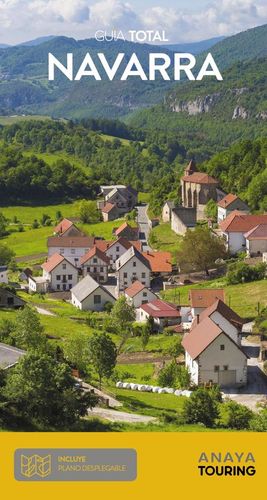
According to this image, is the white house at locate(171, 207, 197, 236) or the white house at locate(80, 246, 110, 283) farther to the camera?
the white house at locate(171, 207, 197, 236)

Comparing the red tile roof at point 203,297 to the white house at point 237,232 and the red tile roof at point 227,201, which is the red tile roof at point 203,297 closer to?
the white house at point 237,232

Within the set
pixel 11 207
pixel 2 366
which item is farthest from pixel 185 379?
pixel 11 207

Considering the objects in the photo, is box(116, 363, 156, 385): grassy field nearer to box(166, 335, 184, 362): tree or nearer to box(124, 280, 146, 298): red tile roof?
box(166, 335, 184, 362): tree

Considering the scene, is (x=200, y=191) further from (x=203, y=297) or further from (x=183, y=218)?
(x=203, y=297)

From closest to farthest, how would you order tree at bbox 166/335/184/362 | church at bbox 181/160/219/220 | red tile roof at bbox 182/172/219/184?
tree at bbox 166/335/184/362
church at bbox 181/160/219/220
red tile roof at bbox 182/172/219/184

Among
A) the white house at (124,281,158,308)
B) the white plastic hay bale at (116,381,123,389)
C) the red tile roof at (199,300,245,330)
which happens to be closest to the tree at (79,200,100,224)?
the white house at (124,281,158,308)

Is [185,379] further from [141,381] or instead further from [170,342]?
[170,342]

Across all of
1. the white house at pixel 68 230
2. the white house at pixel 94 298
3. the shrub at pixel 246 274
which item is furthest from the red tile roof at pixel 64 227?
the shrub at pixel 246 274
